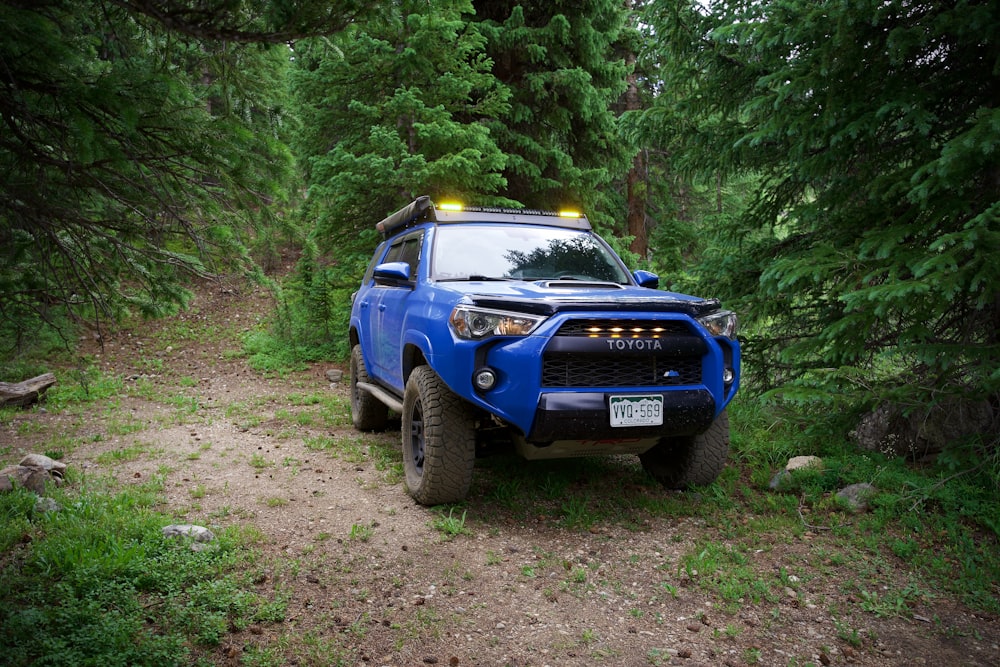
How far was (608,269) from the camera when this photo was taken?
534 cm

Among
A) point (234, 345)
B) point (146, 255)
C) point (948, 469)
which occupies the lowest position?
point (234, 345)

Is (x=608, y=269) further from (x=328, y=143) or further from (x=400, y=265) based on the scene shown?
(x=328, y=143)

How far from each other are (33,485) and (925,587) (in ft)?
19.2

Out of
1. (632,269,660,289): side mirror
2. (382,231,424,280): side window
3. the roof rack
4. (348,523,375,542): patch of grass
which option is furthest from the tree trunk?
(348,523,375,542): patch of grass

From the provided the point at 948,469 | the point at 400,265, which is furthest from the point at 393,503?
the point at 948,469

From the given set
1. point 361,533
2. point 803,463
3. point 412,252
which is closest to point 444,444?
point 361,533

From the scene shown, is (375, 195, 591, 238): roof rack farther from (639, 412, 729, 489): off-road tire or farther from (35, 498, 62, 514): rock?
(35, 498, 62, 514): rock

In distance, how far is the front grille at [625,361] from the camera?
12.4ft

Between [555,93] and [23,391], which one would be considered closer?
[23,391]

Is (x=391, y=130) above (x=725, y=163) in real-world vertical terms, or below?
above

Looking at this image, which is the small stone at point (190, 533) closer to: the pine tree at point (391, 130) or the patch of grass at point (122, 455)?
the patch of grass at point (122, 455)

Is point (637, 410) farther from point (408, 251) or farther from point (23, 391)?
point (23, 391)

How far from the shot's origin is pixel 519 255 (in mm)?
5133

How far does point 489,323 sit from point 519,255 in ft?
4.69
